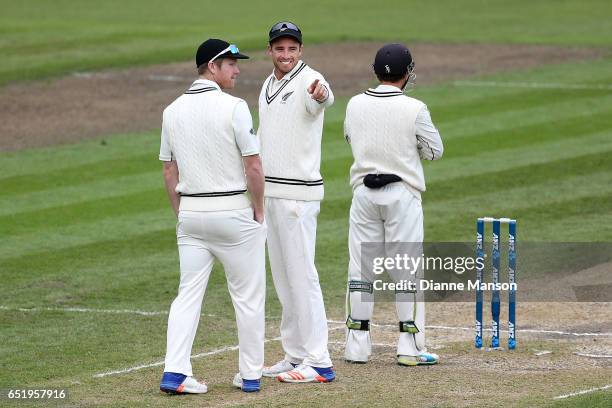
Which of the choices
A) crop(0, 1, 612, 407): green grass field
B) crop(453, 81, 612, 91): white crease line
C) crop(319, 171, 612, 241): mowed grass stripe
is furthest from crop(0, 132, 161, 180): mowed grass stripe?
crop(453, 81, 612, 91): white crease line

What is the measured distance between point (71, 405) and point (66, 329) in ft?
7.76

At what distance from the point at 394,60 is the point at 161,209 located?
626cm

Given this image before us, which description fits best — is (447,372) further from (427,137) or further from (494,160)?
(494,160)

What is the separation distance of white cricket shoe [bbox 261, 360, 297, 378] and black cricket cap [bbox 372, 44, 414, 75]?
206 centimetres

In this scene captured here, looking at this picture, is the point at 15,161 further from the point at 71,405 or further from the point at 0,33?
the point at 0,33

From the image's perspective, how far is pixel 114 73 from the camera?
2386 cm

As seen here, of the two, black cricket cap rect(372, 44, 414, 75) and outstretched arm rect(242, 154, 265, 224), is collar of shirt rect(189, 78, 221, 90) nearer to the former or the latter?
outstretched arm rect(242, 154, 265, 224)

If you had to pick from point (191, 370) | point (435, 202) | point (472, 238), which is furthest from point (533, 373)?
point (435, 202)

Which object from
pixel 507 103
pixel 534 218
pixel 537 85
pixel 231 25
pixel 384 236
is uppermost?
pixel 231 25

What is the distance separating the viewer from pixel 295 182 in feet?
28.5

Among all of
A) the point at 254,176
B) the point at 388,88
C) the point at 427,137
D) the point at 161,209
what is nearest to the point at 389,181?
the point at 427,137

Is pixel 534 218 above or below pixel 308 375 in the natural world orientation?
above

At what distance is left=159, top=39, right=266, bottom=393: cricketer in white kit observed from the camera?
8219 millimetres

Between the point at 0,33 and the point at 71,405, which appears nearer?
the point at 71,405
